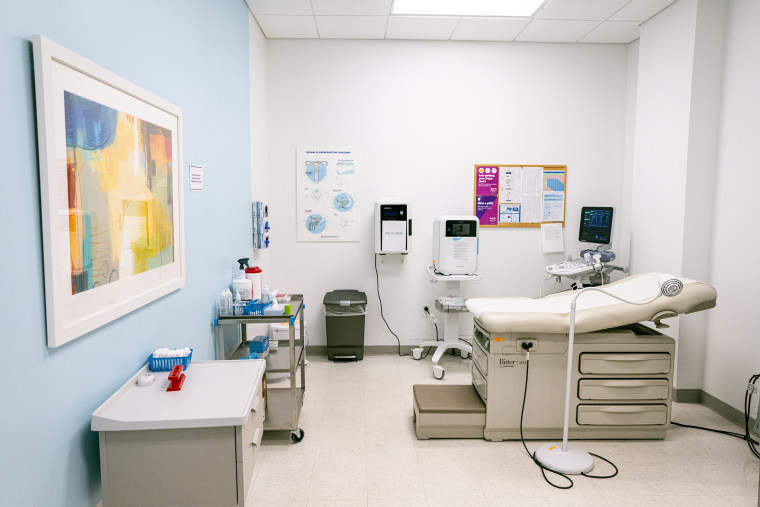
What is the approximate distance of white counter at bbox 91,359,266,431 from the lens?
1.52m

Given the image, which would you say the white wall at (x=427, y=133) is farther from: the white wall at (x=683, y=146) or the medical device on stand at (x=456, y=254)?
the white wall at (x=683, y=146)

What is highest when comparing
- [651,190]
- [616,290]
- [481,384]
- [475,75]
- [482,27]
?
[482,27]

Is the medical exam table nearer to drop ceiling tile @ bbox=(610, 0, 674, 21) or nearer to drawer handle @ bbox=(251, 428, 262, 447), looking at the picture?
drawer handle @ bbox=(251, 428, 262, 447)

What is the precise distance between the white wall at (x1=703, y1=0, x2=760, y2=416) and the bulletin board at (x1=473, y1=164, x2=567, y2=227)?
143 centimetres

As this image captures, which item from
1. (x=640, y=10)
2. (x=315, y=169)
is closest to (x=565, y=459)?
(x=315, y=169)

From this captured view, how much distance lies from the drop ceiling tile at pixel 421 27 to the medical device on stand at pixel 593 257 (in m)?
2.07

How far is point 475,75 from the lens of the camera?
4516mm

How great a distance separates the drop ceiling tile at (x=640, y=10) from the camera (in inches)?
143

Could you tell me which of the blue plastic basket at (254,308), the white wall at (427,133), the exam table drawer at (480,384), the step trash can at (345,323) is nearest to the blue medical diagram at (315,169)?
the white wall at (427,133)

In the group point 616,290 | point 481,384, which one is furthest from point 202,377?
point 616,290

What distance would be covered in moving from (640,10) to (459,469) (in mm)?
3712

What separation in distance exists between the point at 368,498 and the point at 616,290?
209cm

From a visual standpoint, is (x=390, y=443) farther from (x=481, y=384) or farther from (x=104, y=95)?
(x=104, y=95)


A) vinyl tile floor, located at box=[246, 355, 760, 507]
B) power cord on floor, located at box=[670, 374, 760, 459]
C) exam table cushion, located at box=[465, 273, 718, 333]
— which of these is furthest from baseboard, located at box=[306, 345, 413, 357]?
power cord on floor, located at box=[670, 374, 760, 459]
